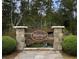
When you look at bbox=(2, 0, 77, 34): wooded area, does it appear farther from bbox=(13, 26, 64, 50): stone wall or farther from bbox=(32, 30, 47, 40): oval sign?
bbox=(32, 30, 47, 40): oval sign

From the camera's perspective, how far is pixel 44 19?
28.8ft

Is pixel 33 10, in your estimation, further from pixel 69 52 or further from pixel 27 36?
pixel 69 52

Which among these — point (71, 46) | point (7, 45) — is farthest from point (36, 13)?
point (71, 46)

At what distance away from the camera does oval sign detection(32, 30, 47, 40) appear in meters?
5.42

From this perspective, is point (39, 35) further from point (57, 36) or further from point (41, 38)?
point (57, 36)

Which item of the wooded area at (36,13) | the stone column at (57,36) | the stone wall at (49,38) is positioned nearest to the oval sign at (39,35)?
the stone wall at (49,38)

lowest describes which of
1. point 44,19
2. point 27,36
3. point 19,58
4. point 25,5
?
point 19,58

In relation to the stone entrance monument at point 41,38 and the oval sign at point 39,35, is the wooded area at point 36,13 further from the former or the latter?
the oval sign at point 39,35

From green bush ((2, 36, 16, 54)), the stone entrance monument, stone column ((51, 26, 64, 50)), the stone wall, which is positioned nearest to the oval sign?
the stone entrance monument

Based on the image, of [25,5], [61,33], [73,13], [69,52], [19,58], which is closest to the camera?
[19,58]

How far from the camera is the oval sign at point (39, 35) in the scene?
213 inches

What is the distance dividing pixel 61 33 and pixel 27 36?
41.1 inches

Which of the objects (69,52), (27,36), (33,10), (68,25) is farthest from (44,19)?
(69,52)

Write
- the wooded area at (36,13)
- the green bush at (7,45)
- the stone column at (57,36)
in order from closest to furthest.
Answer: the green bush at (7,45), the stone column at (57,36), the wooded area at (36,13)
